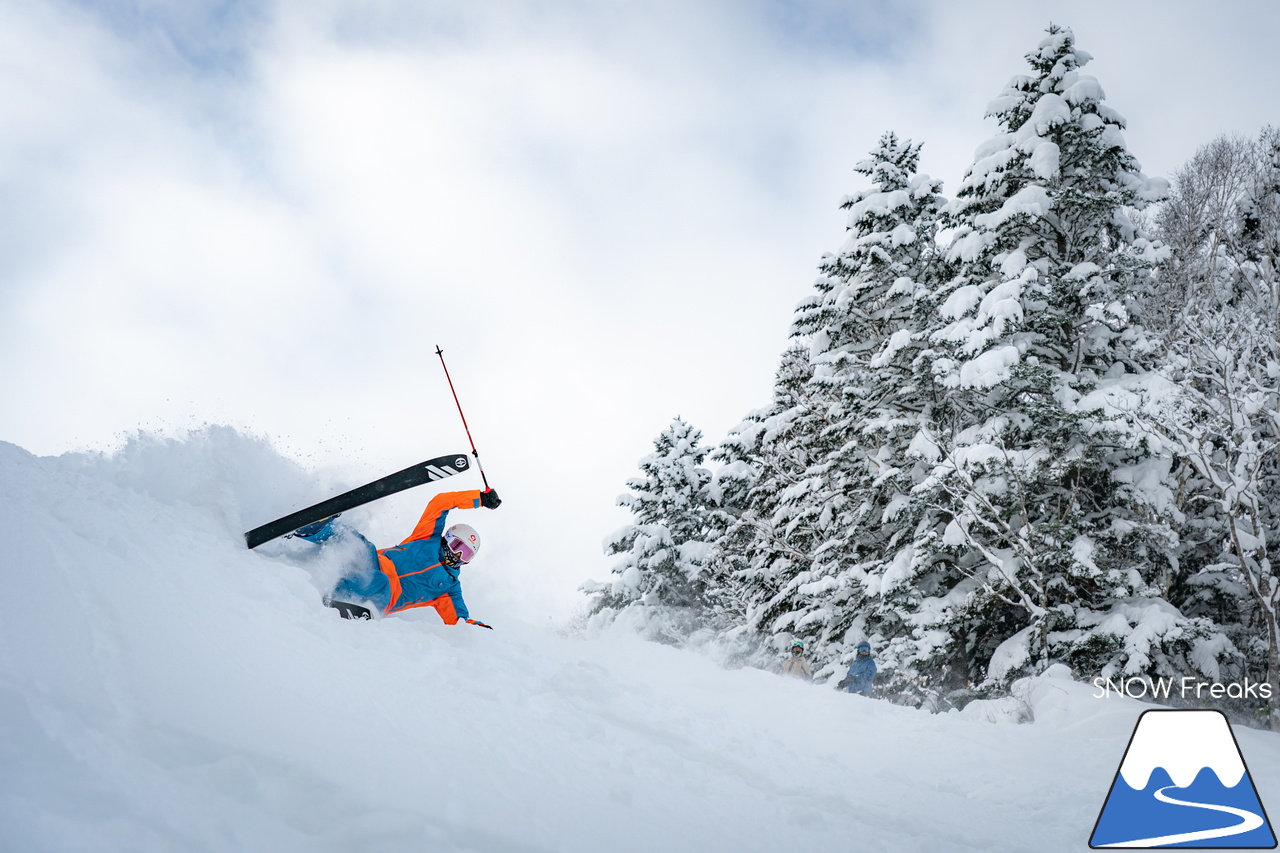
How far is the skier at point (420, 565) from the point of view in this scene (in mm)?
6715

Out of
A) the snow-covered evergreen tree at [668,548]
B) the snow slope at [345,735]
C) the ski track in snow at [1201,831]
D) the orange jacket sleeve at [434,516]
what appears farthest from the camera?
the snow-covered evergreen tree at [668,548]

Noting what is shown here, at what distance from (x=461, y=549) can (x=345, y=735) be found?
4306 millimetres

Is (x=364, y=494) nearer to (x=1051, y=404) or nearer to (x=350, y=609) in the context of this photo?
(x=350, y=609)

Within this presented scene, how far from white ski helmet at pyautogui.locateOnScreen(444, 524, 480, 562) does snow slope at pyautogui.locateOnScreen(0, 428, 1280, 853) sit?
3.50 feet

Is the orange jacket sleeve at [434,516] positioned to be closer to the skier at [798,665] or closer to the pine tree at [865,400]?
the skier at [798,665]

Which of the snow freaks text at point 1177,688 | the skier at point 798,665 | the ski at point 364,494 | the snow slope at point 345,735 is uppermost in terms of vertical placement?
the ski at point 364,494

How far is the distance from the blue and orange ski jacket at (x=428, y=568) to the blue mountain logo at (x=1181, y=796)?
5480 mm

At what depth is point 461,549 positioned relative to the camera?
7332 millimetres

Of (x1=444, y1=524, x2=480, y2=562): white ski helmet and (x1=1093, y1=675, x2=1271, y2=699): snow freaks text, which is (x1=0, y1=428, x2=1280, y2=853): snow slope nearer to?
(x1=444, y1=524, x2=480, y2=562): white ski helmet

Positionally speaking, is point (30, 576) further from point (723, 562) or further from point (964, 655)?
point (723, 562)

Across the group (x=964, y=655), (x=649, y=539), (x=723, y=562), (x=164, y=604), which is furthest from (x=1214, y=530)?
(x=164, y=604)

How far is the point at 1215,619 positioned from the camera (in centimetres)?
1305

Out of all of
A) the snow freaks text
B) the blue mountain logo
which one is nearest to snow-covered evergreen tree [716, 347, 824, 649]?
the snow freaks text

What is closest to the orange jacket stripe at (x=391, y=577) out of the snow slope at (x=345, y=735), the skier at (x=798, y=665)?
the snow slope at (x=345, y=735)
